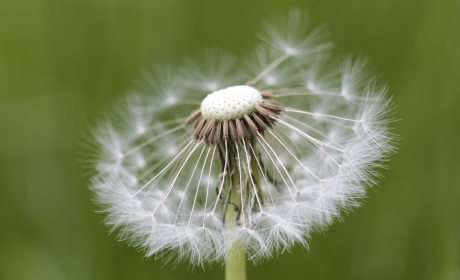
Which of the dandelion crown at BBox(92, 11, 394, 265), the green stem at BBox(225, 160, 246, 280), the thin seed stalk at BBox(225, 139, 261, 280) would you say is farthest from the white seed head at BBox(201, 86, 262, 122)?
the green stem at BBox(225, 160, 246, 280)

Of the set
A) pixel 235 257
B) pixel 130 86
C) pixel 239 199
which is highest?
pixel 130 86

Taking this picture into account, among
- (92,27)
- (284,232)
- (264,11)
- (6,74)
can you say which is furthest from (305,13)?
(6,74)

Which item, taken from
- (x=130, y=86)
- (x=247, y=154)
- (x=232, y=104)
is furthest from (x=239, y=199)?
(x=130, y=86)

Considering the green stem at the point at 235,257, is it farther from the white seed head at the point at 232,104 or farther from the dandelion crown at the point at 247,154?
the white seed head at the point at 232,104

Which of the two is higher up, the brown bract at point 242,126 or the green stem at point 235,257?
the brown bract at point 242,126

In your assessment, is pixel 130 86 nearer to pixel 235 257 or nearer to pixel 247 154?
pixel 247 154

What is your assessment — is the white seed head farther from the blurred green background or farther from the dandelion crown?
the blurred green background

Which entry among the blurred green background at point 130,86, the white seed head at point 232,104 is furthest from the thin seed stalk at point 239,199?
the blurred green background at point 130,86
